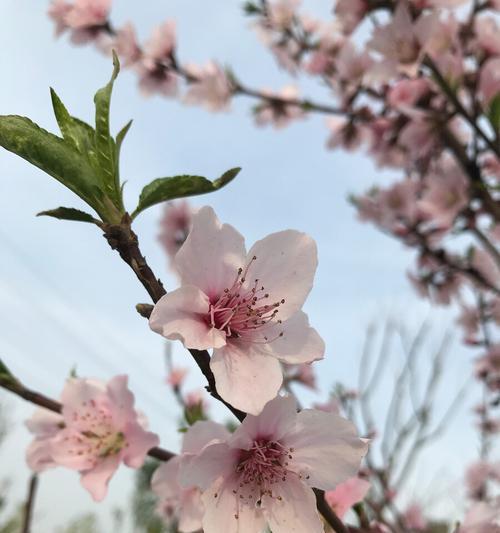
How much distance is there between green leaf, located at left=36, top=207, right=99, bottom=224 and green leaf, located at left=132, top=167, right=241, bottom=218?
0.04 m

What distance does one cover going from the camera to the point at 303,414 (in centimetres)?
53

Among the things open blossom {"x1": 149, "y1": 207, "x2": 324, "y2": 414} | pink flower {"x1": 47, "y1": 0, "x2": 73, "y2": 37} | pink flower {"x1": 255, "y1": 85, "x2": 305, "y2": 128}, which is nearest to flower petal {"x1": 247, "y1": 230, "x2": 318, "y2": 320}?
open blossom {"x1": 149, "y1": 207, "x2": 324, "y2": 414}

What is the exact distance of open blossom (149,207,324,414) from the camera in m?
0.51

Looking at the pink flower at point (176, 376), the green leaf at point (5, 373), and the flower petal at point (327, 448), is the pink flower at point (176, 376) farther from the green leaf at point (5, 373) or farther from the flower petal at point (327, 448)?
the flower petal at point (327, 448)

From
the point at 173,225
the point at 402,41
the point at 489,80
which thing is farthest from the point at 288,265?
the point at 173,225

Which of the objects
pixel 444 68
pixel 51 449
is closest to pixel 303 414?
pixel 51 449

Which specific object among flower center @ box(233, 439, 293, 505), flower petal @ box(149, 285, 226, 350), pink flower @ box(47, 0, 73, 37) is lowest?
flower center @ box(233, 439, 293, 505)

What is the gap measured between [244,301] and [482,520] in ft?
1.51

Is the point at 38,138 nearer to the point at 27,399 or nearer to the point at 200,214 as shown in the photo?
the point at 200,214

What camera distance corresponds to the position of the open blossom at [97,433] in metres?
0.89

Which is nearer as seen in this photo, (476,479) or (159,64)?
(159,64)

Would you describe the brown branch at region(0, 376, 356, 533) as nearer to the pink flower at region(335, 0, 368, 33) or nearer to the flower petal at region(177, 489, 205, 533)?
the flower petal at region(177, 489, 205, 533)

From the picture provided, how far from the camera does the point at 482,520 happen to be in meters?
0.74

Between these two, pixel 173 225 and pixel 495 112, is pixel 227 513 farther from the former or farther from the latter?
pixel 173 225
